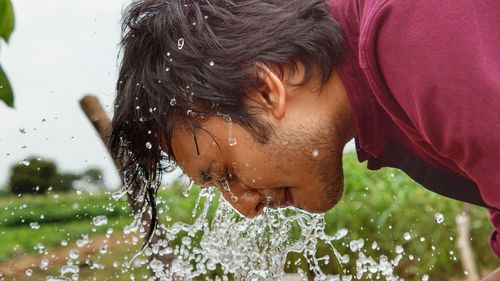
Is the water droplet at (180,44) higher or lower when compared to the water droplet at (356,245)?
higher

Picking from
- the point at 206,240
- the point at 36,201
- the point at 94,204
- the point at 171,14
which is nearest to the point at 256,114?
Result: the point at 171,14

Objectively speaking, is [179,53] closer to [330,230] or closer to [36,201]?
[330,230]

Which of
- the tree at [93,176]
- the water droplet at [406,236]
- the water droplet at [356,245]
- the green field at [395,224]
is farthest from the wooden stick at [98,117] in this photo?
the water droplet at [406,236]

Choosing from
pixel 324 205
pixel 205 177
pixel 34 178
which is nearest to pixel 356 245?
pixel 324 205

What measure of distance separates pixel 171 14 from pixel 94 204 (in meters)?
4.56

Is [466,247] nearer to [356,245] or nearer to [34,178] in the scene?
[356,245]

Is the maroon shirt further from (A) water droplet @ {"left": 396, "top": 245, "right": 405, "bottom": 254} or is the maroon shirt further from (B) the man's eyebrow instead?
(A) water droplet @ {"left": 396, "top": 245, "right": 405, "bottom": 254}

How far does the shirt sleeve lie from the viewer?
2219mm

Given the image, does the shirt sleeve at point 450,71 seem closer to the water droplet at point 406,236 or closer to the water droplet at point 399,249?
the water droplet at point 399,249

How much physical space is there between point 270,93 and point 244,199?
13.8 inches

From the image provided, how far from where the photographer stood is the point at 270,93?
2670mm

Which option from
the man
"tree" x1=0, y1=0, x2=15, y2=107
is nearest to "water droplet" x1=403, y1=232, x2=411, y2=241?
the man

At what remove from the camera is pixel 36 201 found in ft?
25.6

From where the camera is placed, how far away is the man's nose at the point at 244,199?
9.37ft
